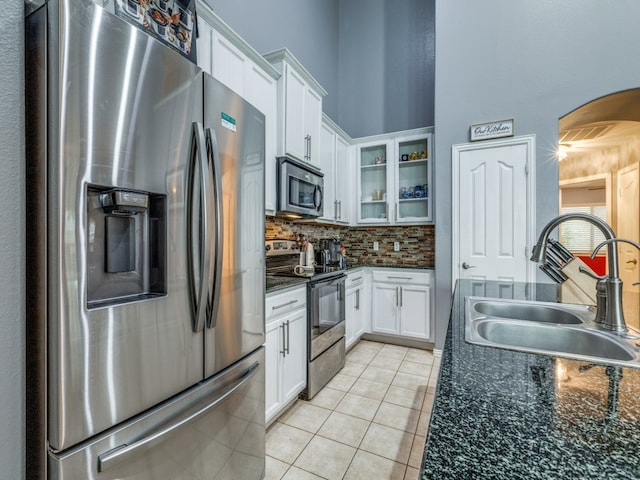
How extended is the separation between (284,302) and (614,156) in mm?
6164

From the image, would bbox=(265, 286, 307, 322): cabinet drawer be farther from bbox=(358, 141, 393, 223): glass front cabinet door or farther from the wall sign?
the wall sign

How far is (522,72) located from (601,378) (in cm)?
321

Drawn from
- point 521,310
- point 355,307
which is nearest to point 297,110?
point 355,307

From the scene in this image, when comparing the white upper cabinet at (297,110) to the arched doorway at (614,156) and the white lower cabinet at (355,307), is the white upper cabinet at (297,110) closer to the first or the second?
the white lower cabinet at (355,307)

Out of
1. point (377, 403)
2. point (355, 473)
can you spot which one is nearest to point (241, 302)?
point (355, 473)

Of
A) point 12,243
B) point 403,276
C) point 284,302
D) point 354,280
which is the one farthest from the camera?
point 403,276

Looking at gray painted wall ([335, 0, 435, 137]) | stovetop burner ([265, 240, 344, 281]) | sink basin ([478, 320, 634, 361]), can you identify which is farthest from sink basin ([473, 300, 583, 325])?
gray painted wall ([335, 0, 435, 137])

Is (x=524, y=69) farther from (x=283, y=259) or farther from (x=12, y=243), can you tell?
(x=12, y=243)

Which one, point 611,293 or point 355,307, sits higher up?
point 611,293

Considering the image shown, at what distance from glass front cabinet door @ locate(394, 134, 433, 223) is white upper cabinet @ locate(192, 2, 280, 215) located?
1919 millimetres

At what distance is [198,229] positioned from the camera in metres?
1.16

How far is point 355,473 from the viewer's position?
1.71m

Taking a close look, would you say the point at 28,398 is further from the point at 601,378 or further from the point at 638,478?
the point at 601,378

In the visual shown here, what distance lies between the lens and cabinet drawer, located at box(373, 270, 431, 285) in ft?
11.3
